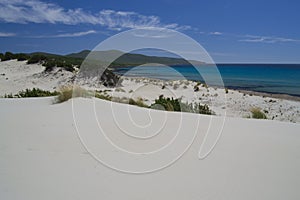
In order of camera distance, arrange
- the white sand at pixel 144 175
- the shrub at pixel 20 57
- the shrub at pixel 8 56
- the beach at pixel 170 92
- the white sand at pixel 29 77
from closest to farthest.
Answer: the white sand at pixel 144 175 < the beach at pixel 170 92 < the white sand at pixel 29 77 < the shrub at pixel 20 57 < the shrub at pixel 8 56

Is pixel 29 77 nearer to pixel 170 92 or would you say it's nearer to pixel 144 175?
pixel 170 92

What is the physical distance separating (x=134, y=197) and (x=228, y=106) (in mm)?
13499

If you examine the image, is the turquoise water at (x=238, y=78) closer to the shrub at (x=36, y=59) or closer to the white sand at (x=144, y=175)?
the white sand at (x=144, y=175)

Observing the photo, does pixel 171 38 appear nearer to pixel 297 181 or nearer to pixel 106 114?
pixel 106 114

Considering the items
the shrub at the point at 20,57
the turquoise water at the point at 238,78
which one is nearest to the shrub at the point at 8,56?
the shrub at the point at 20,57

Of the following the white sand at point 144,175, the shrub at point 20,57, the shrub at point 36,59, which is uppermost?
the shrub at point 20,57

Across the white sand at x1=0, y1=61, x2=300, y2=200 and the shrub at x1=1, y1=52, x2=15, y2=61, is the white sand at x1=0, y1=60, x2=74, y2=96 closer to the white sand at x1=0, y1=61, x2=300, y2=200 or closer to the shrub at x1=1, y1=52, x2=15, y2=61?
the shrub at x1=1, y1=52, x2=15, y2=61

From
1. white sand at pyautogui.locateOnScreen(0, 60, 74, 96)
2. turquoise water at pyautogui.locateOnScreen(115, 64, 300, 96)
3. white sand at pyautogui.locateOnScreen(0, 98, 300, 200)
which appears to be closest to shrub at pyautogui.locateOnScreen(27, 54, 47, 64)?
white sand at pyautogui.locateOnScreen(0, 60, 74, 96)

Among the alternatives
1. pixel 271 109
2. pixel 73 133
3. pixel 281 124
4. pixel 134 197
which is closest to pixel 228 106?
pixel 271 109

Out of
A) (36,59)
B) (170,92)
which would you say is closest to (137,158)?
(170,92)

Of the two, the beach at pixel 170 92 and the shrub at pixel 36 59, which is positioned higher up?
the shrub at pixel 36 59

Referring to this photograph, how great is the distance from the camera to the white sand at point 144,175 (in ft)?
9.82

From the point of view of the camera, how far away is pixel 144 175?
11.3 ft

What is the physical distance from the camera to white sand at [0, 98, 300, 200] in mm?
2992
